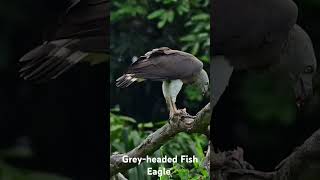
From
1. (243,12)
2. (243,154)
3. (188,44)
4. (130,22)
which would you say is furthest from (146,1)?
(243,154)

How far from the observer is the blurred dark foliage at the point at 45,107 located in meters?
2.71

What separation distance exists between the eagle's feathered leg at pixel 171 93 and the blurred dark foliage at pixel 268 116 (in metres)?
0.28

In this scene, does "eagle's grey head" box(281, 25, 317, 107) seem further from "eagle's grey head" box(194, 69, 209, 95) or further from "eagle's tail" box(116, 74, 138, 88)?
"eagle's tail" box(116, 74, 138, 88)

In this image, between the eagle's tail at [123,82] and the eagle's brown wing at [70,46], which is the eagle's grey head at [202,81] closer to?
the eagle's tail at [123,82]

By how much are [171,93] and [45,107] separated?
2.31 feet

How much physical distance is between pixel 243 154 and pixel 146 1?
0.93 metres

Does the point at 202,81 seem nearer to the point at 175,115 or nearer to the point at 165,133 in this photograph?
the point at 175,115

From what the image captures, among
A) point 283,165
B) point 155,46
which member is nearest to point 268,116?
point 283,165

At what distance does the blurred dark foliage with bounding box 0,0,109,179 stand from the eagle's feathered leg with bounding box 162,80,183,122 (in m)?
0.38

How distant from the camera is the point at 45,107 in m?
2.77

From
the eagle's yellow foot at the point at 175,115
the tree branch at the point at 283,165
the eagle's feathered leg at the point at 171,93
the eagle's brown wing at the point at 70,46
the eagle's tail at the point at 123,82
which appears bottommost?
the tree branch at the point at 283,165

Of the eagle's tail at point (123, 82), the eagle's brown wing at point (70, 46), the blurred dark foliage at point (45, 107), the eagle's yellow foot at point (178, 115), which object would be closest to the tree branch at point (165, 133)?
the eagle's yellow foot at point (178, 115)

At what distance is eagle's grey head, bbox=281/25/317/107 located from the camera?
269 centimetres

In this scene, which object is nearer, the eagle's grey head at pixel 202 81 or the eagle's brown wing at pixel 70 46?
the eagle's grey head at pixel 202 81
